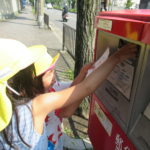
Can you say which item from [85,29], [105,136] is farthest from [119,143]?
[85,29]

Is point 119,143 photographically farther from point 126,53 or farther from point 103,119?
point 126,53

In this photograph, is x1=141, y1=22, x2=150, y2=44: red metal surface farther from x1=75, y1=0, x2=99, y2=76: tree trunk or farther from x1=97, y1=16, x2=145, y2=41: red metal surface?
x1=75, y1=0, x2=99, y2=76: tree trunk

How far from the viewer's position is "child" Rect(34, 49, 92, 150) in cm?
135

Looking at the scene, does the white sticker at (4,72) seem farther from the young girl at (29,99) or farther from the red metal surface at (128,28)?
the red metal surface at (128,28)

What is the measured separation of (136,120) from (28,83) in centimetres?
67

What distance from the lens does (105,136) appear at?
1.56m

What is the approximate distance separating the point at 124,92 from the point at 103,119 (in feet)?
1.02

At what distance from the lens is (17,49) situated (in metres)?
1.15

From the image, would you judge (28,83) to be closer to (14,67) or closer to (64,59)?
(14,67)

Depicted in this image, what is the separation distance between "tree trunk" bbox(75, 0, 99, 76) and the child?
928 millimetres

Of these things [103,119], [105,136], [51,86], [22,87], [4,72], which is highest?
[4,72]

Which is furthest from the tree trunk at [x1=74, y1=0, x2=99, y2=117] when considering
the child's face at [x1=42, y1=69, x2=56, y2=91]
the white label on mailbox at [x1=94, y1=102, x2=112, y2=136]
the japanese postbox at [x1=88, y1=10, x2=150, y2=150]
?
the child's face at [x1=42, y1=69, x2=56, y2=91]

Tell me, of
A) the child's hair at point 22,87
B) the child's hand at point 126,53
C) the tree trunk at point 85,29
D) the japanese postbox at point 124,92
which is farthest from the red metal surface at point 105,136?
the tree trunk at point 85,29

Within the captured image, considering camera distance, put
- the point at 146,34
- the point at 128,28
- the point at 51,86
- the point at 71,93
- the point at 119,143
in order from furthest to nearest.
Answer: the point at 51,86 < the point at 119,143 < the point at 71,93 < the point at 128,28 < the point at 146,34
